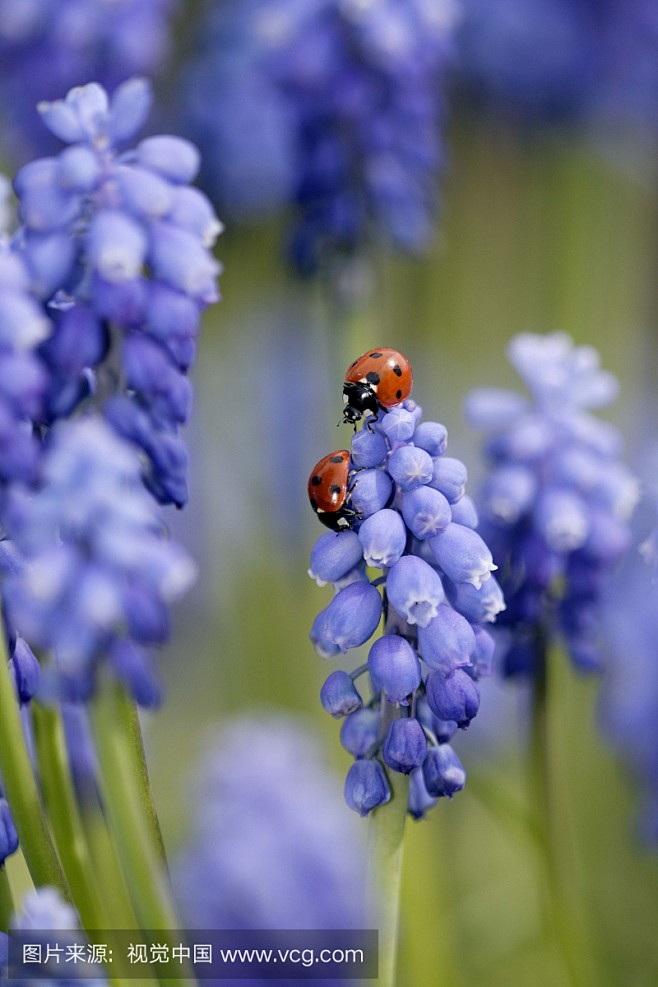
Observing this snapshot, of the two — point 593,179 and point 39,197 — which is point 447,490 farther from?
point 593,179

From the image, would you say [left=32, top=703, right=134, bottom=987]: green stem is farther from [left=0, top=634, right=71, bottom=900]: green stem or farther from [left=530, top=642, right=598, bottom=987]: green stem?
[left=530, top=642, right=598, bottom=987]: green stem

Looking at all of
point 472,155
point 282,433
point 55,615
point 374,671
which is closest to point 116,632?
point 55,615

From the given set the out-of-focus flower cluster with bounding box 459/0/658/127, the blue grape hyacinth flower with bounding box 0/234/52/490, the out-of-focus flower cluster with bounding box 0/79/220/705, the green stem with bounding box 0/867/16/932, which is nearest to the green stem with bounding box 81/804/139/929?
the green stem with bounding box 0/867/16/932

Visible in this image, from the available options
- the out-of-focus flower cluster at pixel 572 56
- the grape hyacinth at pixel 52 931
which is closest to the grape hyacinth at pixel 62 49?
the out-of-focus flower cluster at pixel 572 56

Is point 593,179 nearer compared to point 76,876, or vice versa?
point 76,876

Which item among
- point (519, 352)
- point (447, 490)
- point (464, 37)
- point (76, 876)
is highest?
point (464, 37)

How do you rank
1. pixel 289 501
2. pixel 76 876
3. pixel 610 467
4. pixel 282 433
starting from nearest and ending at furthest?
pixel 76 876, pixel 610 467, pixel 289 501, pixel 282 433

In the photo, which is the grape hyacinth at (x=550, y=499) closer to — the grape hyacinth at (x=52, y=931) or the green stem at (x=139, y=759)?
the green stem at (x=139, y=759)
